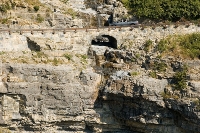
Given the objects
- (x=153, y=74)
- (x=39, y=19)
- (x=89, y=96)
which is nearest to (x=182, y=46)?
(x=153, y=74)

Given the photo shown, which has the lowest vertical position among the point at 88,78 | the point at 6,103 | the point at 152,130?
the point at 152,130

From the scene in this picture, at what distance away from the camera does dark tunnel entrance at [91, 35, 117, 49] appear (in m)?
43.2

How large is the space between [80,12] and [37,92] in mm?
14533

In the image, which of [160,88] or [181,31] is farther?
[181,31]

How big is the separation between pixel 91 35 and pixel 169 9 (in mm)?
11307

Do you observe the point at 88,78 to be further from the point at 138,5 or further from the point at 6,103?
the point at 138,5

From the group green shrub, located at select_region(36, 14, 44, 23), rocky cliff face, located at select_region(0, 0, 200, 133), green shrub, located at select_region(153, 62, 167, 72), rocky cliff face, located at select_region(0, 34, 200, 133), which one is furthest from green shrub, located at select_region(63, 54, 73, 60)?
green shrub, located at select_region(153, 62, 167, 72)

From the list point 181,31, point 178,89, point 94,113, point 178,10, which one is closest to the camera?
point 178,89

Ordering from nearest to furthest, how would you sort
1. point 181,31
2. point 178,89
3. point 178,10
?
1. point 178,89
2. point 181,31
3. point 178,10

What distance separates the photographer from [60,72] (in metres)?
37.5

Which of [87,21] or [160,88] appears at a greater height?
[87,21]

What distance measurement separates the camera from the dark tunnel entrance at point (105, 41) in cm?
4319

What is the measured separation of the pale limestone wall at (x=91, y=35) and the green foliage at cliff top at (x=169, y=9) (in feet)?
19.1

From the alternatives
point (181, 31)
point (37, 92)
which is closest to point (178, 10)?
point (181, 31)
